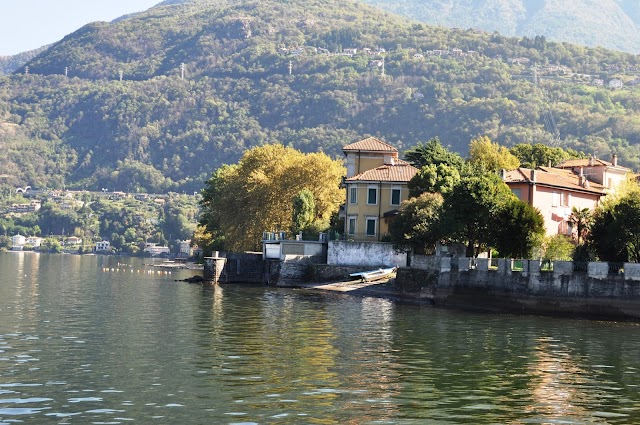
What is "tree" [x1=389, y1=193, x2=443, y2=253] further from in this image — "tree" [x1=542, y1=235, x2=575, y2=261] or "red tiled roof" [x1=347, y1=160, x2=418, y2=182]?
"red tiled roof" [x1=347, y1=160, x2=418, y2=182]

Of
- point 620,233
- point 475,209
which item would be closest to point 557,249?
point 475,209

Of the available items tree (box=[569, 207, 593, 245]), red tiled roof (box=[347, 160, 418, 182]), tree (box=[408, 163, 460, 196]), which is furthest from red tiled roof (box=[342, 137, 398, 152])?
tree (box=[569, 207, 593, 245])

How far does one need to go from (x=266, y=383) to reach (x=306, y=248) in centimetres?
6504

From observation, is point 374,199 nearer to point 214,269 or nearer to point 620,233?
point 214,269

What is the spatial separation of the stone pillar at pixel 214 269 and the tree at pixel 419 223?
83.3 ft

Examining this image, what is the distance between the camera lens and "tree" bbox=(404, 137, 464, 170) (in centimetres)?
9731

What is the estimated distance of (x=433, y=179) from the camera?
89.7 m

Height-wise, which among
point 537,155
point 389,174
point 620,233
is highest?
point 537,155

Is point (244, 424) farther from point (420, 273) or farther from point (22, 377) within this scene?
point (420, 273)

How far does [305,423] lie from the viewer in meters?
28.6

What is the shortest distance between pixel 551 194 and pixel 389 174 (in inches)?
709

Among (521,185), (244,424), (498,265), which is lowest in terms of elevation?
(244,424)

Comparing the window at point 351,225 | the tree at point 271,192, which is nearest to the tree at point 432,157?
the window at point 351,225

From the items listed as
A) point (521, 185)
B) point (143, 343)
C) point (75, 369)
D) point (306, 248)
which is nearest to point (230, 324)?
point (143, 343)
